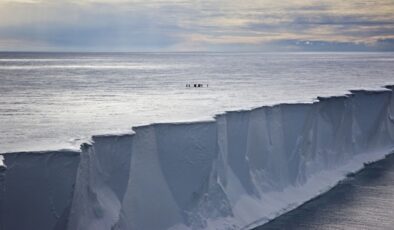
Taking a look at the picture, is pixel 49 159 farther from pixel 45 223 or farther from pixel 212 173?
pixel 212 173

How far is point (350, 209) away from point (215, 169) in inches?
258

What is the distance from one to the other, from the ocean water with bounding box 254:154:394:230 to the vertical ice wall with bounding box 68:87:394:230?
0.56 metres

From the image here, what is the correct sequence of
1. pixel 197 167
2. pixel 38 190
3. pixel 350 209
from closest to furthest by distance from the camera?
pixel 38 190, pixel 197 167, pixel 350 209

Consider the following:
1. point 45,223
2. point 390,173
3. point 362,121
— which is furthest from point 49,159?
point 362,121

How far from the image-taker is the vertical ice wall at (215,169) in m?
17.1

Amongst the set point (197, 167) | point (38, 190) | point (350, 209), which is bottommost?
point (350, 209)

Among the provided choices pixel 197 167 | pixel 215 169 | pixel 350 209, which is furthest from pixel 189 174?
pixel 350 209

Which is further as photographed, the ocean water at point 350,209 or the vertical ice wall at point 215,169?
the ocean water at point 350,209

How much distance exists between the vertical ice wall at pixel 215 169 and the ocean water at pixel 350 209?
22.0 inches

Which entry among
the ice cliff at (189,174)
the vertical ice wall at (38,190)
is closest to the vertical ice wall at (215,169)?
the ice cliff at (189,174)

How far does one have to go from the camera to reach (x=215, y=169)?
68.6 feet

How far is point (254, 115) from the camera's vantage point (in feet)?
81.1

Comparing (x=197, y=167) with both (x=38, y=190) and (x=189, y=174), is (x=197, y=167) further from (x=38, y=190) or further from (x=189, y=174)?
(x=38, y=190)

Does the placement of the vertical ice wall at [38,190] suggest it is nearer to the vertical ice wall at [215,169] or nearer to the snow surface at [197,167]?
the snow surface at [197,167]
